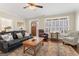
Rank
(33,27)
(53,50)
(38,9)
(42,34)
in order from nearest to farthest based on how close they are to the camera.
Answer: (38,9), (33,27), (42,34), (53,50)

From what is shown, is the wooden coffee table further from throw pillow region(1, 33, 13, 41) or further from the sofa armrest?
the sofa armrest

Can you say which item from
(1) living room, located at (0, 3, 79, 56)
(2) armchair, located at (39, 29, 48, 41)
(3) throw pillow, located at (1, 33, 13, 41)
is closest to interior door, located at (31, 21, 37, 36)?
(1) living room, located at (0, 3, 79, 56)

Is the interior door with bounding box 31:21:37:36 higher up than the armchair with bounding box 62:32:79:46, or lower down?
higher up

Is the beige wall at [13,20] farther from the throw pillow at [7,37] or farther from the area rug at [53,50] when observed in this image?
the area rug at [53,50]

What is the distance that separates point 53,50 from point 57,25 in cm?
80

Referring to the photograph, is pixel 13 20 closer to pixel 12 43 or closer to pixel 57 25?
pixel 12 43

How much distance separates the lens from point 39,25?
2752mm

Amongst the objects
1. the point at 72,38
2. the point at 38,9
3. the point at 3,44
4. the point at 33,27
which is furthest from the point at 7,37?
the point at 72,38

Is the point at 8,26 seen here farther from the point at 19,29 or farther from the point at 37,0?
the point at 37,0

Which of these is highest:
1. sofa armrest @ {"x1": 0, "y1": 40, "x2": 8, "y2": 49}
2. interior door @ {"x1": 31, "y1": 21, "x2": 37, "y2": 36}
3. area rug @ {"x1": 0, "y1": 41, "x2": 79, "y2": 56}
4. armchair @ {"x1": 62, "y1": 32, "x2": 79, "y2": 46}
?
interior door @ {"x1": 31, "y1": 21, "x2": 37, "y2": 36}

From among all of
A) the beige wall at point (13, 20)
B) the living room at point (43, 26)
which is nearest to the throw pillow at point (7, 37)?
the living room at point (43, 26)

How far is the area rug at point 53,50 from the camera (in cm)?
276

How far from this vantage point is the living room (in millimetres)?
2574

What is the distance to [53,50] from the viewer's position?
9.80 feet
